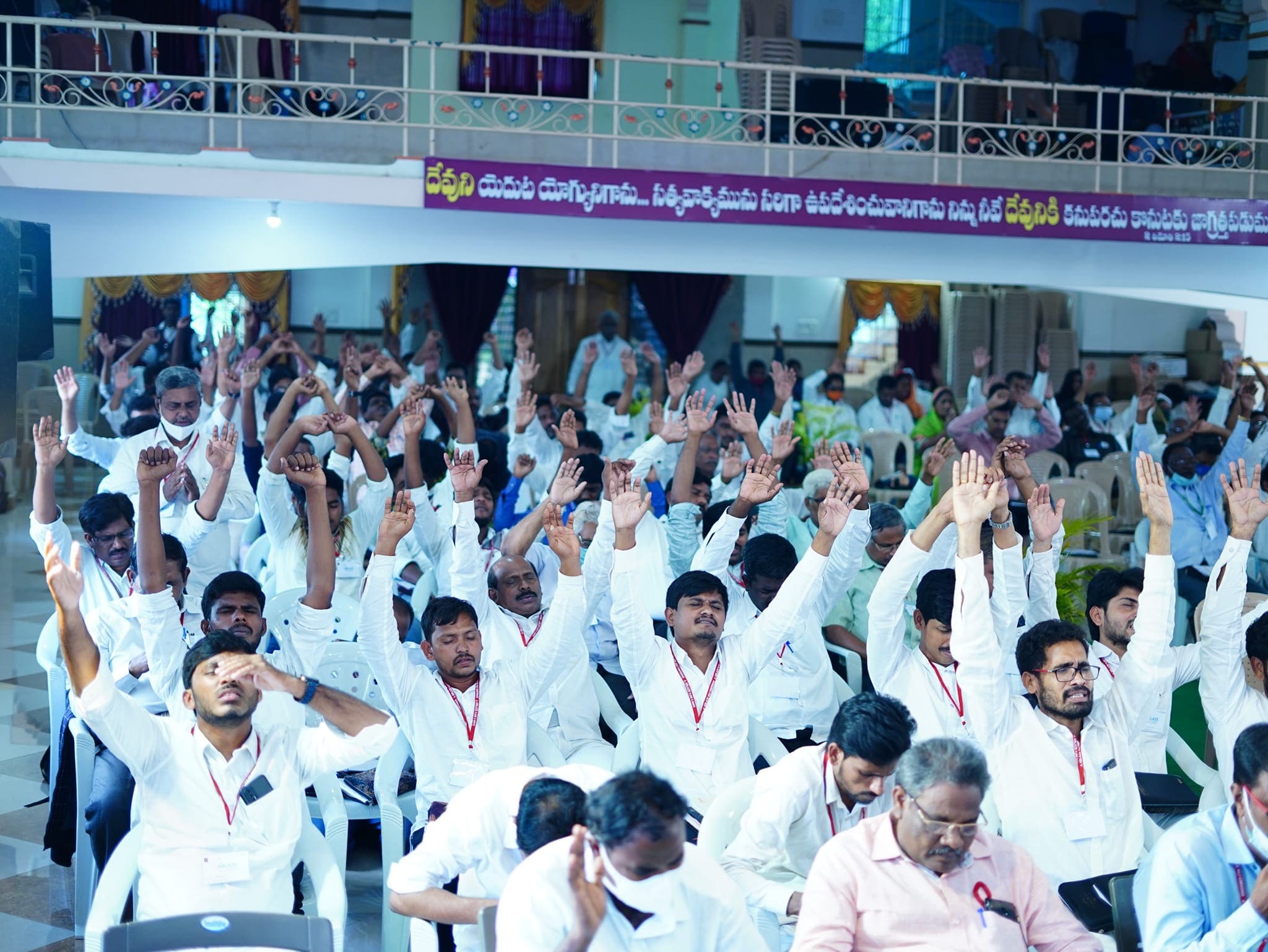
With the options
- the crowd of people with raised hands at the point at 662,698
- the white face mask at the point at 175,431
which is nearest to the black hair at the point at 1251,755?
the crowd of people with raised hands at the point at 662,698

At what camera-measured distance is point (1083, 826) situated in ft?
11.1

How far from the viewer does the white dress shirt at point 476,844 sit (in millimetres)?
2914

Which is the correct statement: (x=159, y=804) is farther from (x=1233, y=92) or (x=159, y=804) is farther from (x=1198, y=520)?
(x=1233, y=92)

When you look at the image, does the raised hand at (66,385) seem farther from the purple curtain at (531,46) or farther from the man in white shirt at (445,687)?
the purple curtain at (531,46)

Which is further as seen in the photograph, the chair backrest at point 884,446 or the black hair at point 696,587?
the chair backrest at point 884,446

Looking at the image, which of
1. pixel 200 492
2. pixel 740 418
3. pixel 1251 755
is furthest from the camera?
pixel 200 492

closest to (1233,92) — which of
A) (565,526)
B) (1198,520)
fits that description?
(1198,520)

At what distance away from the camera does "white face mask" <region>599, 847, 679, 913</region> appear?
251 cm

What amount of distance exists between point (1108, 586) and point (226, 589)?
2750mm

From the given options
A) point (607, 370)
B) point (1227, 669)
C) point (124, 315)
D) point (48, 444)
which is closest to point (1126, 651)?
point (1227, 669)

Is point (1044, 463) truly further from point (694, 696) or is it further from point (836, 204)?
point (694, 696)

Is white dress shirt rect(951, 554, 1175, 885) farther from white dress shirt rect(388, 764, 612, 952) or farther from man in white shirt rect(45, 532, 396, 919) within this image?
man in white shirt rect(45, 532, 396, 919)

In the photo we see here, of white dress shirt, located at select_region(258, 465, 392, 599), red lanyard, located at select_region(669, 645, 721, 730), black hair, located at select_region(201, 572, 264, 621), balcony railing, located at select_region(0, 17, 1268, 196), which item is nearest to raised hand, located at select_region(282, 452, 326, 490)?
black hair, located at select_region(201, 572, 264, 621)

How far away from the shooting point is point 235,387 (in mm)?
7332
